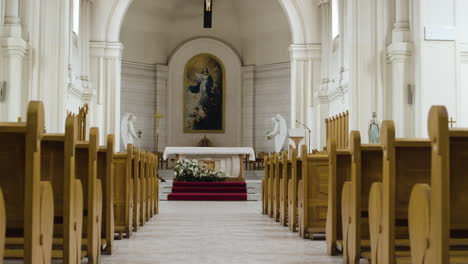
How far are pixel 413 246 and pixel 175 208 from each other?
29.0ft

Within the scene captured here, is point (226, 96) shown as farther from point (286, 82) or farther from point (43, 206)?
point (43, 206)

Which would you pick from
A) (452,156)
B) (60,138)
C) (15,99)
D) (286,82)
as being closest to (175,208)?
(15,99)

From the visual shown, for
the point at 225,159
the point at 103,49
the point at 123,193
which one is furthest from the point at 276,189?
the point at 103,49

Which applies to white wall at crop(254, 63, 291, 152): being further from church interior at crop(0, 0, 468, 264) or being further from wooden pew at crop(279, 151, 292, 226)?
wooden pew at crop(279, 151, 292, 226)

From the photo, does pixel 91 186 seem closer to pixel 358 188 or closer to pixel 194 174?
pixel 358 188

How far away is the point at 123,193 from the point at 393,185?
A: 13.3 feet

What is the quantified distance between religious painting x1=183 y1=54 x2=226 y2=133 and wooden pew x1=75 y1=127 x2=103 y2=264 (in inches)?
833

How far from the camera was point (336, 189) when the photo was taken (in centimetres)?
555

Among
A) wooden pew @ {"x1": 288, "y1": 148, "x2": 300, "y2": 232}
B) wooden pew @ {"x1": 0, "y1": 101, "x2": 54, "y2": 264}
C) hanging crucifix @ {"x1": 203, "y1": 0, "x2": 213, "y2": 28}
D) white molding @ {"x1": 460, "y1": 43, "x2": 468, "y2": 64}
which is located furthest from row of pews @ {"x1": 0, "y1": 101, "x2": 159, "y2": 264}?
hanging crucifix @ {"x1": 203, "y1": 0, "x2": 213, "y2": 28}

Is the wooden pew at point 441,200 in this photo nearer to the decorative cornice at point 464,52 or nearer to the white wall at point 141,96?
the decorative cornice at point 464,52

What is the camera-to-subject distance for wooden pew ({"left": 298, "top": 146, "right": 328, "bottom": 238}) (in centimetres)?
692

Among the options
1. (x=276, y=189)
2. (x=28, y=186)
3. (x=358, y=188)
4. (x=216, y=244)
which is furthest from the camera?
(x=276, y=189)

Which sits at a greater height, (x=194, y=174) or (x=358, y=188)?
(x=358, y=188)

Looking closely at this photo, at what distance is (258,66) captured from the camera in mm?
25906
